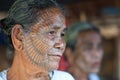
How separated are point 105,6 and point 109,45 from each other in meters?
3.61

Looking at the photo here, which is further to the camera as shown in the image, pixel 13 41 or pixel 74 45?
pixel 74 45

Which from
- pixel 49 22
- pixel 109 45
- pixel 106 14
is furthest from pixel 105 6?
pixel 109 45

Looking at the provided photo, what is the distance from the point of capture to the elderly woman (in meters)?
1.53

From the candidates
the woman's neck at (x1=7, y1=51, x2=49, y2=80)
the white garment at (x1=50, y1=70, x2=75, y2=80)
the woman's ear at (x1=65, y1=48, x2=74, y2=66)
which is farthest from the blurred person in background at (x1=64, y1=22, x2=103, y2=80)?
the woman's neck at (x1=7, y1=51, x2=49, y2=80)

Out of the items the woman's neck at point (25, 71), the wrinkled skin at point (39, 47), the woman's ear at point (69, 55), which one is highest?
the wrinkled skin at point (39, 47)

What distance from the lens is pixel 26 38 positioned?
5.09ft

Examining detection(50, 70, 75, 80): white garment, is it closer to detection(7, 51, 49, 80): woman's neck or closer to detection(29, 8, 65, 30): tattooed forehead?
detection(7, 51, 49, 80): woman's neck

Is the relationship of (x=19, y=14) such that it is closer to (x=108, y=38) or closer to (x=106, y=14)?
(x=106, y=14)

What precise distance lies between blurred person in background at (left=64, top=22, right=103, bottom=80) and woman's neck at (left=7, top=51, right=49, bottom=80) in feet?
4.03

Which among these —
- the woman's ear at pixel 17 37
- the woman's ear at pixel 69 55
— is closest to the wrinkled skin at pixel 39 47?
the woman's ear at pixel 17 37

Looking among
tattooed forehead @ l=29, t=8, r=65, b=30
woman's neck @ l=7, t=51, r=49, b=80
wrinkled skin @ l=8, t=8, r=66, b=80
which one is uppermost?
tattooed forehead @ l=29, t=8, r=65, b=30

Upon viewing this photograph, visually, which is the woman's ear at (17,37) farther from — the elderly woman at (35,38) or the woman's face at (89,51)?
the woman's face at (89,51)

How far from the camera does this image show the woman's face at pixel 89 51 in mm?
2865

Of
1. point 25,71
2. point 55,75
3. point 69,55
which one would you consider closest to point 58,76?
point 55,75
